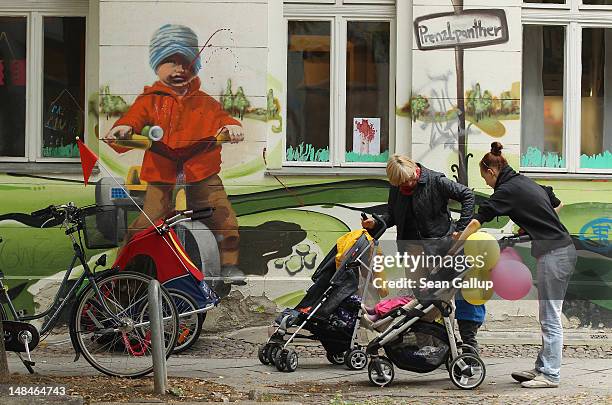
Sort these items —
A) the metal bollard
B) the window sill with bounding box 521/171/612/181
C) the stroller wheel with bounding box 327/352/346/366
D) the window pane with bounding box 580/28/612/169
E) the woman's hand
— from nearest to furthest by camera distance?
the metal bollard, the woman's hand, the stroller wheel with bounding box 327/352/346/366, the window sill with bounding box 521/171/612/181, the window pane with bounding box 580/28/612/169

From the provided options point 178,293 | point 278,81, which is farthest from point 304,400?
point 278,81

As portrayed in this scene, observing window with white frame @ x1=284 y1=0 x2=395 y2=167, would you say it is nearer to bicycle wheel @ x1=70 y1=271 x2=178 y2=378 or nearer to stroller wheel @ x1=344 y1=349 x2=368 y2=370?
stroller wheel @ x1=344 y1=349 x2=368 y2=370

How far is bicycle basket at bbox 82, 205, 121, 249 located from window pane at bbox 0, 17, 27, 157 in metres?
1.15

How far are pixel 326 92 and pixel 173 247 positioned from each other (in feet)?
9.08

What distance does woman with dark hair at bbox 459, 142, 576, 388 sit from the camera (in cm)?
801

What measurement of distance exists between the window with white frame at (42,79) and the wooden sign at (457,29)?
144 inches

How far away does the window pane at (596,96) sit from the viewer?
11039 mm

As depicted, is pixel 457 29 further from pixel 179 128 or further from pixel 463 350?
pixel 463 350

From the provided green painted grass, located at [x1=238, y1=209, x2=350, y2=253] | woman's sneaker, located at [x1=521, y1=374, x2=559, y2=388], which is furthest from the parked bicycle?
woman's sneaker, located at [x1=521, y1=374, x2=559, y2=388]

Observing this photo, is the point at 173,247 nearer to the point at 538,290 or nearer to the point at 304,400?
the point at 304,400

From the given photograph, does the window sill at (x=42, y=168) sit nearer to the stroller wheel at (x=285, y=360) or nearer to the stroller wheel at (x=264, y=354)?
the stroller wheel at (x=264, y=354)

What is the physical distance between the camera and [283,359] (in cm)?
866

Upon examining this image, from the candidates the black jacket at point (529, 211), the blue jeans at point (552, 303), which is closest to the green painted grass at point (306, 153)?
the black jacket at point (529, 211)

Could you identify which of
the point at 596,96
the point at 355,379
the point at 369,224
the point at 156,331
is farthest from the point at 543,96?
the point at 156,331
